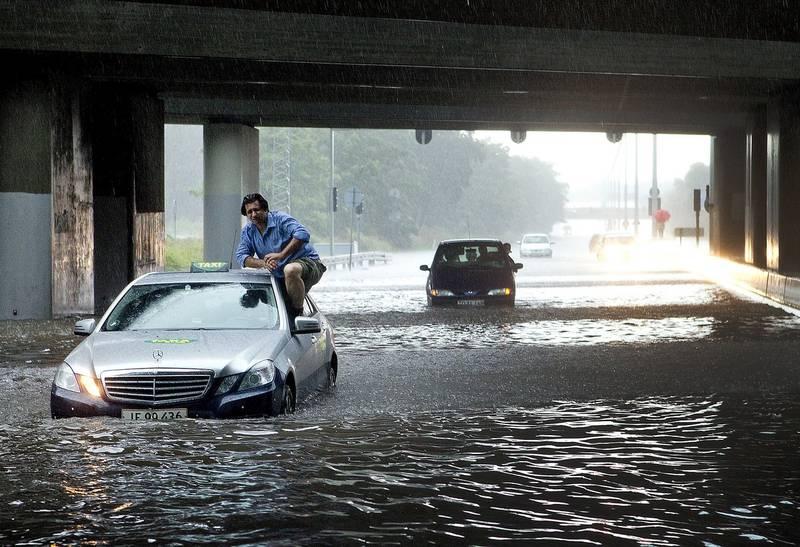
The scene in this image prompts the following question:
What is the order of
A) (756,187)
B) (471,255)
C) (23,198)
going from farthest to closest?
(756,187), (471,255), (23,198)

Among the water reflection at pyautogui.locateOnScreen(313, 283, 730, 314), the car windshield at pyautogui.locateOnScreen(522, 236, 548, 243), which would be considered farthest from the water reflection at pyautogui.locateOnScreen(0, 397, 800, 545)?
the car windshield at pyautogui.locateOnScreen(522, 236, 548, 243)

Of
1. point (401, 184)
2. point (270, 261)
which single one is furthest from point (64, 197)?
point (401, 184)

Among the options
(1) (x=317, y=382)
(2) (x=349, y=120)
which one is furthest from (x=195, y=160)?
(1) (x=317, y=382)

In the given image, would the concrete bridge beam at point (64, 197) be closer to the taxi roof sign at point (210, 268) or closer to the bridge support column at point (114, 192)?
the bridge support column at point (114, 192)

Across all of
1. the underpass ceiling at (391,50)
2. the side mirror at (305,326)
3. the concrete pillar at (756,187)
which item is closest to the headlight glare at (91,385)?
the side mirror at (305,326)

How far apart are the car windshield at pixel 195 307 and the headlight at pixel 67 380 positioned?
1.00m

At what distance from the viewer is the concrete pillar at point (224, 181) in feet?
127

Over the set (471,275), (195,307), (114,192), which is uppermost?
(114,192)

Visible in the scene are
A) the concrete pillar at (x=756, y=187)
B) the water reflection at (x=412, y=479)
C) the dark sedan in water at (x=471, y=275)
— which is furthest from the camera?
the concrete pillar at (x=756, y=187)

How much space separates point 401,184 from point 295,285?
102059 mm

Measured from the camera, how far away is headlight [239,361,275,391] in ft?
31.6

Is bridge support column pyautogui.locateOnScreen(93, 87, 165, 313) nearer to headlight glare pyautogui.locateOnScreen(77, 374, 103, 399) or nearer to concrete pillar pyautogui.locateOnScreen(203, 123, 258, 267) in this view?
concrete pillar pyautogui.locateOnScreen(203, 123, 258, 267)

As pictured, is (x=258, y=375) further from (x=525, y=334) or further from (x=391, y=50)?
(x=391, y=50)

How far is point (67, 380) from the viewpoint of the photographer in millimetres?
9664
